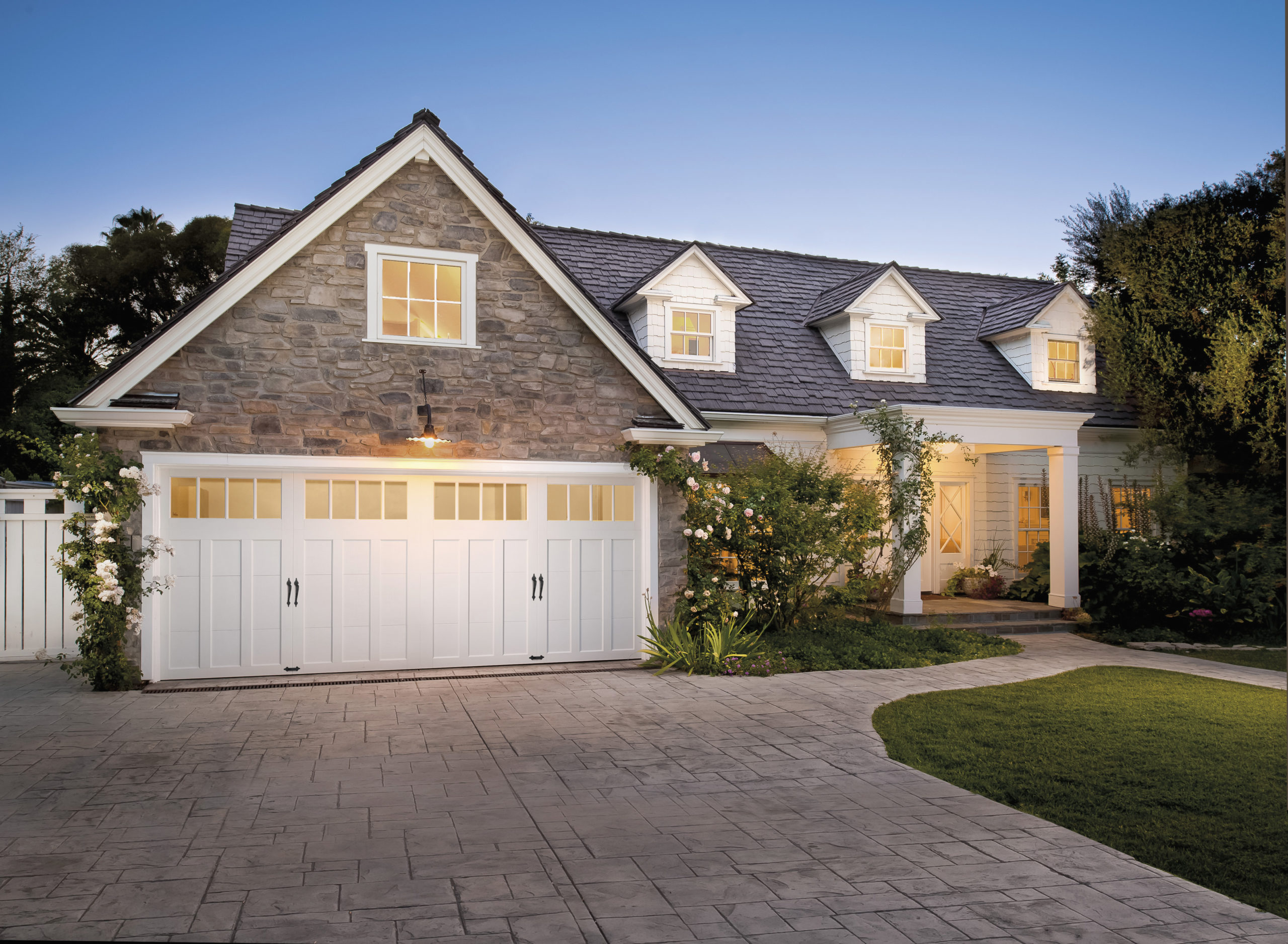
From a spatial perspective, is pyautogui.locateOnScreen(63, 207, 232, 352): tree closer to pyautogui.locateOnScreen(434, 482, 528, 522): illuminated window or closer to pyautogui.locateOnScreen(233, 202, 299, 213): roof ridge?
pyautogui.locateOnScreen(233, 202, 299, 213): roof ridge

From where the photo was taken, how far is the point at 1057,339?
17.1m

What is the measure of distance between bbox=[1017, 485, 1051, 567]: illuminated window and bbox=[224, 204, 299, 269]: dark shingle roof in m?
14.2

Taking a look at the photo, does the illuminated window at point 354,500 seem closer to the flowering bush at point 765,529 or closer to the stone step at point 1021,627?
the flowering bush at point 765,529

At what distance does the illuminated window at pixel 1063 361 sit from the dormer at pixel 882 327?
270cm

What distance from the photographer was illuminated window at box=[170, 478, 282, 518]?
9898 mm

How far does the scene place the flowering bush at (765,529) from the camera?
37.2 feet

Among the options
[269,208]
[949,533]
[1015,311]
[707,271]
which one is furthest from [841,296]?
[269,208]

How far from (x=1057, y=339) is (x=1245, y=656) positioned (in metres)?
7.06

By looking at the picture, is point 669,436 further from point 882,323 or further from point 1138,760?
point 882,323

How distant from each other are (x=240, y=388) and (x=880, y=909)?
8574 millimetres

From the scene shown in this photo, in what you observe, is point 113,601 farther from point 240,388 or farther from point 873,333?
point 873,333

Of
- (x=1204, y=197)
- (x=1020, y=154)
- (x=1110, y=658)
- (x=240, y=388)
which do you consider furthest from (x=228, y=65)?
(x=1204, y=197)

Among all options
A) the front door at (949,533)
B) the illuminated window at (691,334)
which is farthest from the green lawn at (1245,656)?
the illuminated window at (691,334)

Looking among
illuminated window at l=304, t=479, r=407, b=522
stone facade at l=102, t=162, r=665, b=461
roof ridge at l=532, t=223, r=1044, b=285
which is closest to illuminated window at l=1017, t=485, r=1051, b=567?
roof ridge at l=532, t=223, r=1044, b=285
